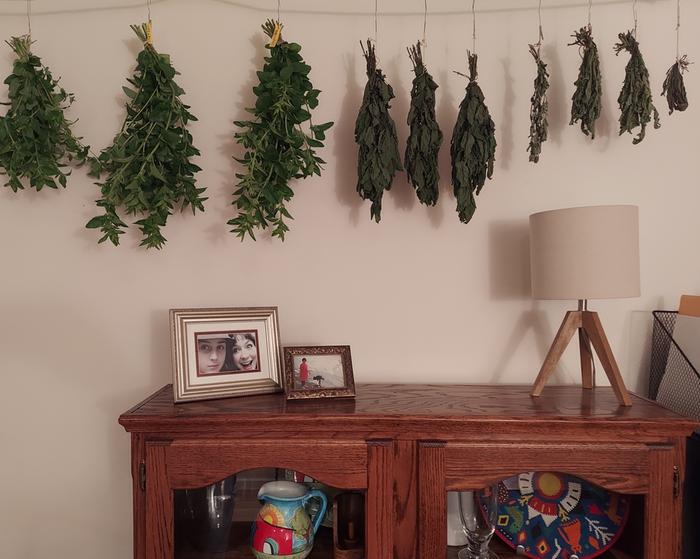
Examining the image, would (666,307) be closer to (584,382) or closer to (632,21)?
(584,382)

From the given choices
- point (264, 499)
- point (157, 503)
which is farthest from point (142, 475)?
point (264, 499)

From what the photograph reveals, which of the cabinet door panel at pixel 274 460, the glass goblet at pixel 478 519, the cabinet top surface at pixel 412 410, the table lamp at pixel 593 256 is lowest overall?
the glass goblet at pixel 478 519

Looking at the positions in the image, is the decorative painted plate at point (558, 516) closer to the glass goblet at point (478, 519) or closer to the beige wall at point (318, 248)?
the glass goblet at point (478, 519)

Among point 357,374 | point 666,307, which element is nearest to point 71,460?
point 357,374

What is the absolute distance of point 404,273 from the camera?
1409 millimetres

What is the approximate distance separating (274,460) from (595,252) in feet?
2.97

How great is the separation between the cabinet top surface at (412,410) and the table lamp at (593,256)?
108 millimetres

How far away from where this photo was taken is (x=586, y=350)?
125 cm

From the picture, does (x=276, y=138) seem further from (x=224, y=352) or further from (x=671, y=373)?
(x=671, y=373)

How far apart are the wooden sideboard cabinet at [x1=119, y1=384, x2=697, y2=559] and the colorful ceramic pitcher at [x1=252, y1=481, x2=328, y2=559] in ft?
0.43

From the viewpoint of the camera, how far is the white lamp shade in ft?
3.50

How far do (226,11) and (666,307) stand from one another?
5.52 ft

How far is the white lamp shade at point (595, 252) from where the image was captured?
107 centimetres

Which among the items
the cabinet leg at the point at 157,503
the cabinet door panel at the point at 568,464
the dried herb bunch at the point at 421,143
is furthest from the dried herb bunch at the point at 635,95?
the cabinet leg at the point at 157,503
